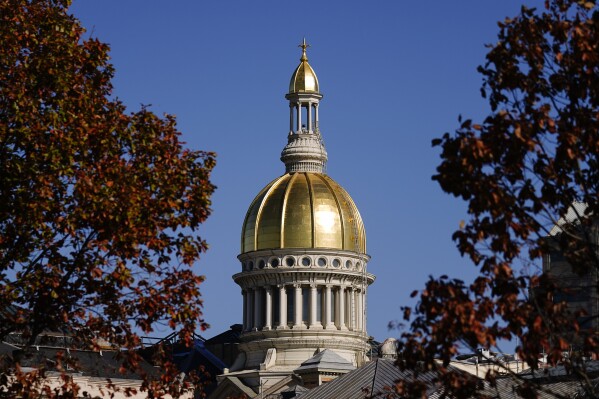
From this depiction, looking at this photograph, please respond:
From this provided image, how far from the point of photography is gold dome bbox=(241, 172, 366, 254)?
14125 cm

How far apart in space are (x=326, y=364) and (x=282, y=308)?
2133 centimetres

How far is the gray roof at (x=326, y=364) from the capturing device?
120125mm

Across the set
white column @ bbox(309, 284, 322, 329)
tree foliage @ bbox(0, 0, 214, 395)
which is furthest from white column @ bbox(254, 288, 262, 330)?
tree foliage @ bbox(0, 0, 214, 395)

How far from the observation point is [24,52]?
119 ft

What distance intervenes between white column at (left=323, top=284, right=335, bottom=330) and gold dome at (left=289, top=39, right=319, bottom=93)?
1888 cm

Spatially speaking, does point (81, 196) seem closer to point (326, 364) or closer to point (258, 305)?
point (326, 364)

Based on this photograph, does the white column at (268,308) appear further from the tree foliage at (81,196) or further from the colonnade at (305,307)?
the tree foliage at (81,196)

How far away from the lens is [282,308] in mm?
141500

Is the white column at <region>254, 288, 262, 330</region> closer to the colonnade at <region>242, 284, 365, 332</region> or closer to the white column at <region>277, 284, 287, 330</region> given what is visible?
the colonnade at <region>242, 284, 365, 332</region>

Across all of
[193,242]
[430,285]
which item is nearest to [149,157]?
[193,242]

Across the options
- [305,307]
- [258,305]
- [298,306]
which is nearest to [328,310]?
[305,307]

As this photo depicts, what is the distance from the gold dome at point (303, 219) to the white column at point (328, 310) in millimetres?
3563

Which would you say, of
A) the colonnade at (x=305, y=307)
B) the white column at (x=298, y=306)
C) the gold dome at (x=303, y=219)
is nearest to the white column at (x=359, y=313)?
the colonnade at (x=305, y=307)

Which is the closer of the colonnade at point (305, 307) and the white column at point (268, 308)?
the colonnade at point (305, 307)
